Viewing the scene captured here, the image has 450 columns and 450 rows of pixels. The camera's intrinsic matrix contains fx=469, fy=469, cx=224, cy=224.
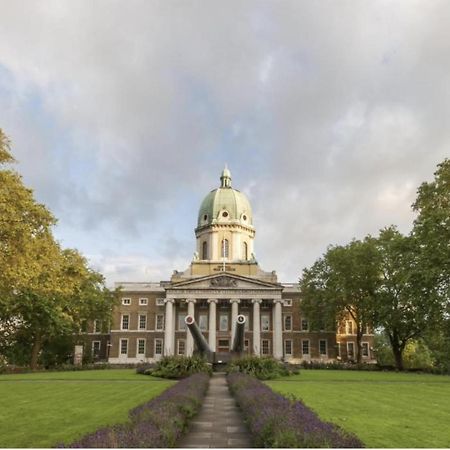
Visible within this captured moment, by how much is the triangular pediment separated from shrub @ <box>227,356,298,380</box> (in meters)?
34.4

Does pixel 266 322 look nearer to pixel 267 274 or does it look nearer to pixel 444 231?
pixel 267 274

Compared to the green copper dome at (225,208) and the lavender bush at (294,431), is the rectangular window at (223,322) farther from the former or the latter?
the lavender bush at (294,431)

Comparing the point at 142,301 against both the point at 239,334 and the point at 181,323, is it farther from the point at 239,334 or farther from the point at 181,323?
Result: the point at 239,334

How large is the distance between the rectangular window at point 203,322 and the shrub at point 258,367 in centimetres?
3596

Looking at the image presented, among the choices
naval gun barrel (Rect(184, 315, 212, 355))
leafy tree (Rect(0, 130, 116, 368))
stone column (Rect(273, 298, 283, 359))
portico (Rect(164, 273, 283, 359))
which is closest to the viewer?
leafy tree (Rect(0, 130, 116, 368))

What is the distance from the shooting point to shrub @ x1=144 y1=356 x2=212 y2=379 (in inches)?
1328

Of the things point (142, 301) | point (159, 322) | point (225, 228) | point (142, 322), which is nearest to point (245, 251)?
point (225, 228)

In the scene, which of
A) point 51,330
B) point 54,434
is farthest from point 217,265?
point 54,434

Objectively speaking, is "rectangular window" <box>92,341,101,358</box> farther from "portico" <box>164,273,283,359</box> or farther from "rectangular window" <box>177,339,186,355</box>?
"rectangular window" <box>177,339,186,355</box>

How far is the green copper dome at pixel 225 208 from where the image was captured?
79.0 metres

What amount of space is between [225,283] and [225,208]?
15255 millimetres

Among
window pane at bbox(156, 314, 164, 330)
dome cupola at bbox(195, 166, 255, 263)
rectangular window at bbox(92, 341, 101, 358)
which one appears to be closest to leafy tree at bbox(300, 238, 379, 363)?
dome cupola at bbox(195, 166, 255, 263)

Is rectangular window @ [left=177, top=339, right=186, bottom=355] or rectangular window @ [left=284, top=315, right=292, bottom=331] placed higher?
rectangular window @ [left=284, top=315, right=292, bottom=331]

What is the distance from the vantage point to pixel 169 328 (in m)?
68.8
